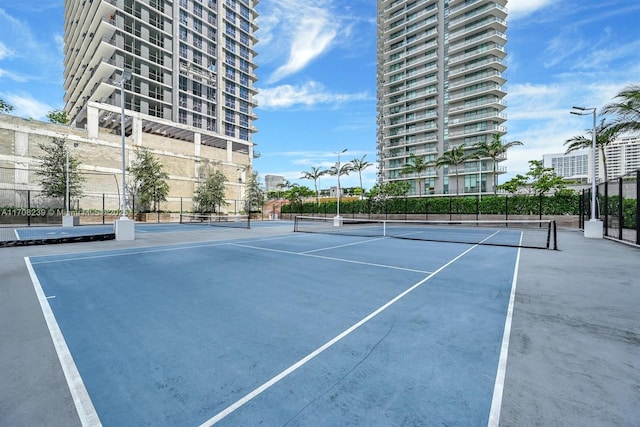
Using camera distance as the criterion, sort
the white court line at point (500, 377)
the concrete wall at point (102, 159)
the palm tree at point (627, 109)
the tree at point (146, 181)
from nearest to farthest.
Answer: the white court line at point (500, 377)
the palm tree at point (627, 109)
the concrete wall at point (102, 159)
the tree at point (146, 181)

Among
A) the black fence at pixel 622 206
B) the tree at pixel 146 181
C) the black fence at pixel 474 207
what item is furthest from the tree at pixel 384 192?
the tree at pixel 146 181

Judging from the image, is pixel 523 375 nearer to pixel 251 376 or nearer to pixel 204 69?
pixel 251 376

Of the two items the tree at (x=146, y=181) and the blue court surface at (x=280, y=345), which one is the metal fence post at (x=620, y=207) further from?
the tree at (x=146, y=181)

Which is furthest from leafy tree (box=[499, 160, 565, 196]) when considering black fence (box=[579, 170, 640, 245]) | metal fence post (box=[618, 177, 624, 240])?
metal fence post (box=[618, 177, 624, 240])

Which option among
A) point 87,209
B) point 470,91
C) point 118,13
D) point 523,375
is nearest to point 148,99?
point 118,13

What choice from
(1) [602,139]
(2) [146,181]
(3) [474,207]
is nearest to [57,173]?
(2) [146,181]

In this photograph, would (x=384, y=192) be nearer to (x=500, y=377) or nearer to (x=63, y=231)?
(x=63, y=231)

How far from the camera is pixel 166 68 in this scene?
53.8 m

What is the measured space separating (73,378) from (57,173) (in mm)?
42126

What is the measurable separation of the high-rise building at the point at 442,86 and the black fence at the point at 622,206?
42393mm

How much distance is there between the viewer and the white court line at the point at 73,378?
2.38m

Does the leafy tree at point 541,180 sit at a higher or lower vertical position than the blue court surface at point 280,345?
higher

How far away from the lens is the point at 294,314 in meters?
4.75

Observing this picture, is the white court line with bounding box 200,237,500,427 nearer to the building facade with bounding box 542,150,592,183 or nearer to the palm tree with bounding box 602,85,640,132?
the palm tree with bounding box 602,85,640,132
